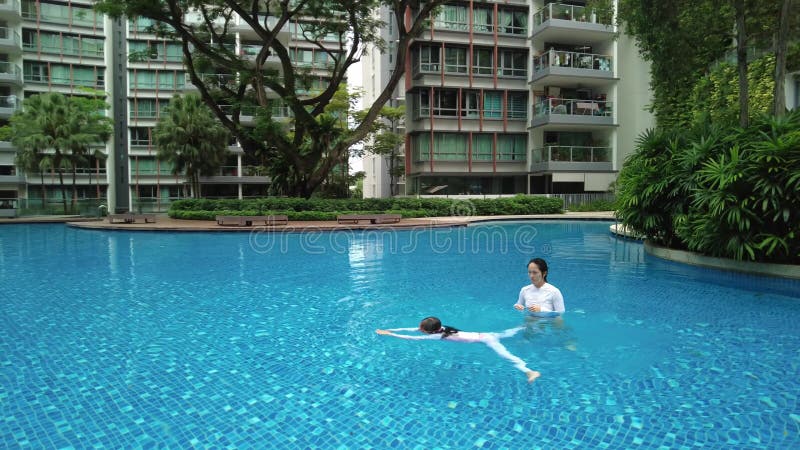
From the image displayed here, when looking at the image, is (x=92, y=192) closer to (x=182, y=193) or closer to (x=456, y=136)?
(x=182, y=193)


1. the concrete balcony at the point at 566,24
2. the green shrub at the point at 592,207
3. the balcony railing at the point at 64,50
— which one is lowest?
the green shrub at the point at 592,207

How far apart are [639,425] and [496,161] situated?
1335 inches

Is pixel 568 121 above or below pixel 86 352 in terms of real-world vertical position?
above

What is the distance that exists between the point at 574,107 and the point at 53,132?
34.1 metres

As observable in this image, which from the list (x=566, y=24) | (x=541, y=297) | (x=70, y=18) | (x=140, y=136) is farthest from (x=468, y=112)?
(x=70, y=18)

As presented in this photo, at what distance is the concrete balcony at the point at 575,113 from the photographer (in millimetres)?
34938

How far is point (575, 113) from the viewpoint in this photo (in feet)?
116

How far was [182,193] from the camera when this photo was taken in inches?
1882

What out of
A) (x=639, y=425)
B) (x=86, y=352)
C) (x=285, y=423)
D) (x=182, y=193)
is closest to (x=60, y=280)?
(x=86, y=352)

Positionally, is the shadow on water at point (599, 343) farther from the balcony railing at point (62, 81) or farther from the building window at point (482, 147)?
the balcony railing at point (62, 81)

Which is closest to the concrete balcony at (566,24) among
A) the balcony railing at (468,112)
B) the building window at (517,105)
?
the building window at (517,105)

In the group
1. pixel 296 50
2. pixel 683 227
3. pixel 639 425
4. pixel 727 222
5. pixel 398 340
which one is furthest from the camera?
pixel 296 50

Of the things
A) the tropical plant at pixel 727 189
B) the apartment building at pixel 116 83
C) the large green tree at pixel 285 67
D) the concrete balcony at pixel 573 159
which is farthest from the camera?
the apartment building at pixel 116 83

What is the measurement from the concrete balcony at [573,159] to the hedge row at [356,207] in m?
3.60
